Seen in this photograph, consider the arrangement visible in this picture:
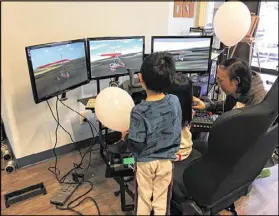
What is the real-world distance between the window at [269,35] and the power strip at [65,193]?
3695 mm

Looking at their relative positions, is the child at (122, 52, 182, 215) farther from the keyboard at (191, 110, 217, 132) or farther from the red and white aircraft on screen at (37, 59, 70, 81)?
the red and white aircraft on screen at (37, 59, 70, 81)

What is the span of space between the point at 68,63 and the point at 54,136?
2.39 ft

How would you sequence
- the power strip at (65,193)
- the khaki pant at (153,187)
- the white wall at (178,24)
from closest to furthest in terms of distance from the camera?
1. the khaki pant at (153,187)
2. the power strip at (65,193)
3. the white wall at (178,24)

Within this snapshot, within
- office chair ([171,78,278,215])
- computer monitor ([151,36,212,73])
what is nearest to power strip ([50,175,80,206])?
office chair ([171,78,278,215])

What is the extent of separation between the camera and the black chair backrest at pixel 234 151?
852 millimetres

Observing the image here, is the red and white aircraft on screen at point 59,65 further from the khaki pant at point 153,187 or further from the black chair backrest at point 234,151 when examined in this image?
the black chair backrest at point 234,151

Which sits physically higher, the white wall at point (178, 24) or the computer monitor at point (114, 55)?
the white wall at point (178, 24)

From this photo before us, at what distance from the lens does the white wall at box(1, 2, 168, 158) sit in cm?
162

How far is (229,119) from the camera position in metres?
0.86

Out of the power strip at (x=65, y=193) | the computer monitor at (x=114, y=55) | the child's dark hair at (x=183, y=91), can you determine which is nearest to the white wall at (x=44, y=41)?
the computer monitor at (x=114, y=55)

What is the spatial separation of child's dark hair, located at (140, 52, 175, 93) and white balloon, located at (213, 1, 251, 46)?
1.16 meters

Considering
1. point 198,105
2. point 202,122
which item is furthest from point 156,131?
point 198,105

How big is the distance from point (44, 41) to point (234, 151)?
1.46 metres

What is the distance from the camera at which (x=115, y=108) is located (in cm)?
122
